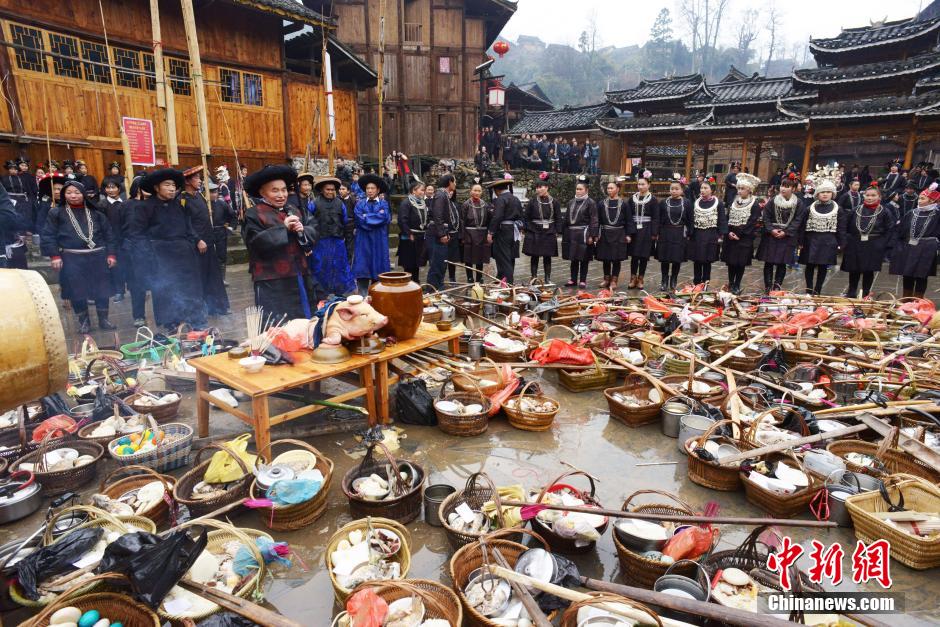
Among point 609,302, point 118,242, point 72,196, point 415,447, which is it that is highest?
point 72,196

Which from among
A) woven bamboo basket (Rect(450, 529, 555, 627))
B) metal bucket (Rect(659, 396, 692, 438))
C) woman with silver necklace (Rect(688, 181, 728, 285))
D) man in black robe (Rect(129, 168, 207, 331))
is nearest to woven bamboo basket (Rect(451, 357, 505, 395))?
metal bucket (Rect(659, 396, 692, 438))

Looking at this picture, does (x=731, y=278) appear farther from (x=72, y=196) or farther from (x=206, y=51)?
(x=206, y=51)

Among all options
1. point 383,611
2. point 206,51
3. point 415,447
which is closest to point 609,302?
point 415,447

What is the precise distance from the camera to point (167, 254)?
6445 millimetres

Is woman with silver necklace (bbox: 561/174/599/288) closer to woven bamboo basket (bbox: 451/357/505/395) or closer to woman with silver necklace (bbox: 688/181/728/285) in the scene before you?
woman with silver necklace (bbox: 688/181/728/285)

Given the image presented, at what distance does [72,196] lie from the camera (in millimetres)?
6199

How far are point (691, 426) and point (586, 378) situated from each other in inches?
48.9

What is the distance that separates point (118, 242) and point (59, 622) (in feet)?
20.3

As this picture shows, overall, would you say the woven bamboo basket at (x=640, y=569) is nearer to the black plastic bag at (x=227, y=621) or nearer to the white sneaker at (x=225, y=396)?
the black plastic bag at (x=227, y=621)

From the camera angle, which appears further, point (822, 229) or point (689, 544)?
point (822, 229)

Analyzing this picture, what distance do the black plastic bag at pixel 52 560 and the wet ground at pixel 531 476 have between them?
1.13ft

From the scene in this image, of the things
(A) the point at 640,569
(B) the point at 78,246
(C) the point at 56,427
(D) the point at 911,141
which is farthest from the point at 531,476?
(D) the point at 911,141

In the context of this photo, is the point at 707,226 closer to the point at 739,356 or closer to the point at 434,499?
the point at 739,356

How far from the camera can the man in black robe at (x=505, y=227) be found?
916 cm
